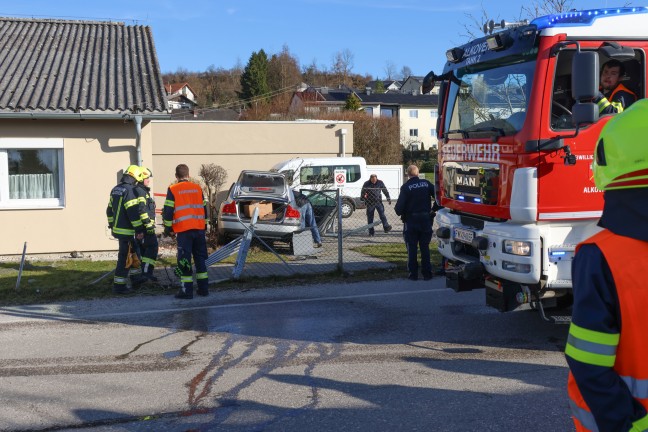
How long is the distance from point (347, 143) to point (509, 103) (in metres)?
20.0

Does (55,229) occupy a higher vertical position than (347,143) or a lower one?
lower

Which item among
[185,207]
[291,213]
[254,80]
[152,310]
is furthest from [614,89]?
[254,80]

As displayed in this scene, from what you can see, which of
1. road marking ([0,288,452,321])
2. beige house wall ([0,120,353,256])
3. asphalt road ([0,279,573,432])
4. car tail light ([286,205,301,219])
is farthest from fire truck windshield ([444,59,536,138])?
beige house wall ([0,120,353,256])

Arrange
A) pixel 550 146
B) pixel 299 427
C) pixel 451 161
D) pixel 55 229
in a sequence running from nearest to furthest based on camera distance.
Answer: pixel 299 427, pixel 550 146, pixel 451 161, pixel 55 229

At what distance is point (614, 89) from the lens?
225 inches

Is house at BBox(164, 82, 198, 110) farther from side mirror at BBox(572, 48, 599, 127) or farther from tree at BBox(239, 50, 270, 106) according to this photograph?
side mirror at BBox(572, 48, 599, 127)

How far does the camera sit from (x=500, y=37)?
603cm

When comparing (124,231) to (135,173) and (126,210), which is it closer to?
(126,210)

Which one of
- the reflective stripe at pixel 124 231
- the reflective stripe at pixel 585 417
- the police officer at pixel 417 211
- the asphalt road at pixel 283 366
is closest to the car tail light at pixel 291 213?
the police officer at pixel 417 211

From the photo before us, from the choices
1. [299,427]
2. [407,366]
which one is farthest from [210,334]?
[299,427]

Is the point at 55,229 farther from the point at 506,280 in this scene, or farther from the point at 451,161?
the point at 506,280

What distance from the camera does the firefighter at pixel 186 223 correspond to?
9.07 m

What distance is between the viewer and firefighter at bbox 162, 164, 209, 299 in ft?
29.8

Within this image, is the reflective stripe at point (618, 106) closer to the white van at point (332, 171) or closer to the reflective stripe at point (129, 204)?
the reflective stripe at point (129, 204)
